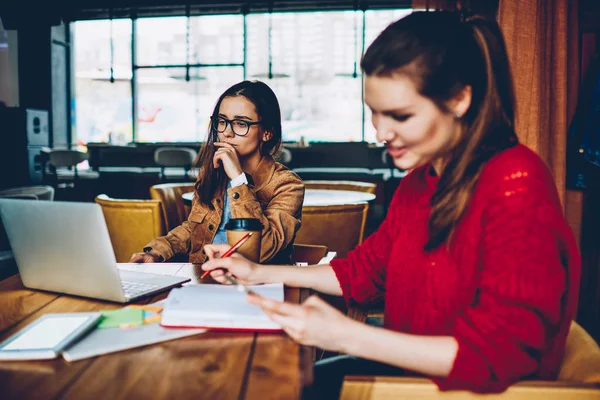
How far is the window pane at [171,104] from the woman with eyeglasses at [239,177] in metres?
7.21

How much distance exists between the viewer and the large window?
8547 mm

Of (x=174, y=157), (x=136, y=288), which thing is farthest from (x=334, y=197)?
(x=174, y=157)

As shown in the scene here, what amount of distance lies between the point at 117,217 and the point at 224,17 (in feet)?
22.3

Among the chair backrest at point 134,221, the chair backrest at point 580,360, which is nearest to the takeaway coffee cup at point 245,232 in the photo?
the chair backrest at point 580,360

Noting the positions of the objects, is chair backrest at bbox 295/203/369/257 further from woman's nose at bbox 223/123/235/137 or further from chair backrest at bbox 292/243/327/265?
woman's nose at bbox 223/123/235/137

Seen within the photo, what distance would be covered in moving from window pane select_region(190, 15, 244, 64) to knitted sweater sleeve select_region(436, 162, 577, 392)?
8.34m

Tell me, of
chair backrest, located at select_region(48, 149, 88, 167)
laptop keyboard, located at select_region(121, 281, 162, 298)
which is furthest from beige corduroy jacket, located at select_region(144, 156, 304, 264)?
chair backrest, located at select_region(48, 149, 88, 167)

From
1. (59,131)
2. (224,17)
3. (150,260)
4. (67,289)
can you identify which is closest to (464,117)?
(67,289)

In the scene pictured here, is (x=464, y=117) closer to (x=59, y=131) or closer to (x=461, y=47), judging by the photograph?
(x=461, y=47)

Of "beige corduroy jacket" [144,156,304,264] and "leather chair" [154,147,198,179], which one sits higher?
"leather chair" [154,147,198,179]

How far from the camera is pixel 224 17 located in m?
8.83

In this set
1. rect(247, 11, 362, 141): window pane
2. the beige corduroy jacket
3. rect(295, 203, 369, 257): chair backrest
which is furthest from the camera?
rect(247, 11, 362, 141): window pane

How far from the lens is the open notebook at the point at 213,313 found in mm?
979

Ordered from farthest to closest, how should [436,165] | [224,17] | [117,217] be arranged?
[224,17]
[117,217]
[436,165]
